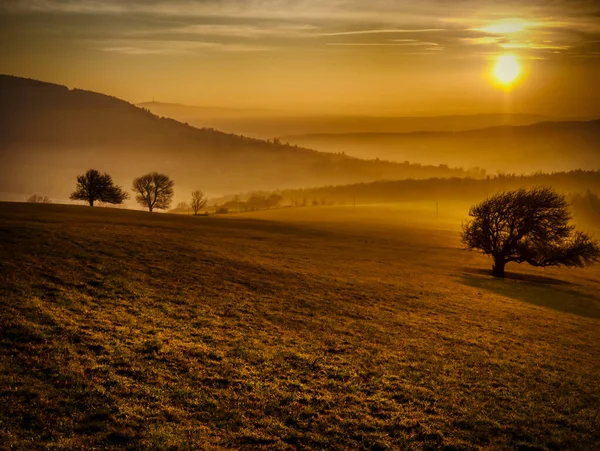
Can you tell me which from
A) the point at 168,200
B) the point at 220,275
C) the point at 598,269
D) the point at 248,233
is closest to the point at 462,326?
the point at 220,275

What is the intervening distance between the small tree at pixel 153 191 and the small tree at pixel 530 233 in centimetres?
9710

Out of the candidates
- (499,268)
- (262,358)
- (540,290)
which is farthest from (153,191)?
(262,358)

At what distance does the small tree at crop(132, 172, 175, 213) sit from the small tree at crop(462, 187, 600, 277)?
97.1 meters

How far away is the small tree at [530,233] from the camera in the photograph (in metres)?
57.3

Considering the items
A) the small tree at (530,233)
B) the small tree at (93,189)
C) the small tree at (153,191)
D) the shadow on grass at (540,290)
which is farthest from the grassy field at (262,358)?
the small tree at (153,191)


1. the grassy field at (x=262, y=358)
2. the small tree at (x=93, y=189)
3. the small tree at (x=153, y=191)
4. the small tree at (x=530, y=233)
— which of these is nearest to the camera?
the grassy field at (x=262, y=358)

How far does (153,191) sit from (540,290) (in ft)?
360

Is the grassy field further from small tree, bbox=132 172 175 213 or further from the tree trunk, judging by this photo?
small tree, bbox=132 172 175 213

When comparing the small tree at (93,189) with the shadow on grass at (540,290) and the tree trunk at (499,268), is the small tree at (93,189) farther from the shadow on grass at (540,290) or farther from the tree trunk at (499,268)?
the tree trunk at (499,268)

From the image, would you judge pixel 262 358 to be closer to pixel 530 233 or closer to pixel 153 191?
pixel 530 233

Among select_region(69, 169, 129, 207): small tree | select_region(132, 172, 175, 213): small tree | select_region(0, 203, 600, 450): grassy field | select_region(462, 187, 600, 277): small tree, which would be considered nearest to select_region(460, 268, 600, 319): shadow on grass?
select_region(0, 203, 600, 450): grassy field

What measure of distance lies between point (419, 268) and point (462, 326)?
25774 millimetres

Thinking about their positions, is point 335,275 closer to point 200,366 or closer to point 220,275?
point 220,275

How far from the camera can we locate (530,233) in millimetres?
57906
